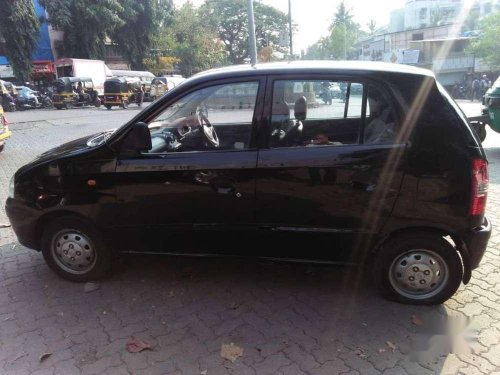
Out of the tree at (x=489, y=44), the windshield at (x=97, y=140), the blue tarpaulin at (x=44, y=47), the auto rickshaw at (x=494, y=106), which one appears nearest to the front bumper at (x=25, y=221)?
the windshield at (x=97, y=140)

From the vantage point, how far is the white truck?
33781 millimetres

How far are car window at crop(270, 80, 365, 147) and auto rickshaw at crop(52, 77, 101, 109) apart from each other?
1153 inches

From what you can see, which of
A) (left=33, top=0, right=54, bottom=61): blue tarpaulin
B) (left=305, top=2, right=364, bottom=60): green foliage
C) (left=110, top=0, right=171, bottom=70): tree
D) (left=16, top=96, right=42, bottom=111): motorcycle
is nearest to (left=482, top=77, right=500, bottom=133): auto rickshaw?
(left=16, top=96, right=42, bottom=111): motorcycle

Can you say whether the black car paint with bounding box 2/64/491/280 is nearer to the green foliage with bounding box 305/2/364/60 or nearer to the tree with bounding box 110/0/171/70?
the tree with bounding box 110/0/171/70

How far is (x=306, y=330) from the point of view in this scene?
305 cm

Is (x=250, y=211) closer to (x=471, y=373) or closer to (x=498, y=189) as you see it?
(x=471, y=373)

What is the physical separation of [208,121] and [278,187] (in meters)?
0.82

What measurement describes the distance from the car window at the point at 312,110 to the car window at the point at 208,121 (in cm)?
20

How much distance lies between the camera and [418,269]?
3.23m

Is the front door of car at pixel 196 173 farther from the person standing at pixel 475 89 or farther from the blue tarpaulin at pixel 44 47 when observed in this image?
the blue tarpaulin at pixel 44 47

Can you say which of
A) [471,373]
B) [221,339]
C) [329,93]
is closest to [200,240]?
[221,339]

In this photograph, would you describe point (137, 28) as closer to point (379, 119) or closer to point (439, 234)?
point (379, 119)

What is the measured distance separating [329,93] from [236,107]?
71 cm

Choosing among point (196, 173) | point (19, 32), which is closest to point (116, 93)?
point (19, 32)
